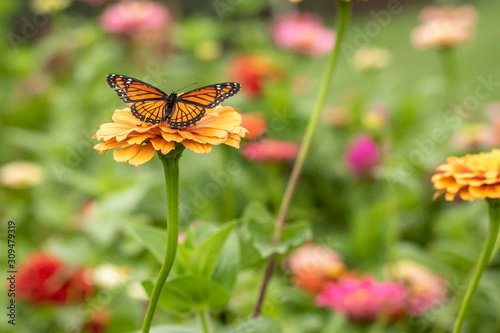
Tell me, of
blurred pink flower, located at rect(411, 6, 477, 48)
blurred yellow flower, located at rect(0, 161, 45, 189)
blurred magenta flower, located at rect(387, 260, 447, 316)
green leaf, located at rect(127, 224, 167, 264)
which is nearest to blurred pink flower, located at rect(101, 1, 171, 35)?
blurred yellow flower, located at rect(0, 161, 45, 189)

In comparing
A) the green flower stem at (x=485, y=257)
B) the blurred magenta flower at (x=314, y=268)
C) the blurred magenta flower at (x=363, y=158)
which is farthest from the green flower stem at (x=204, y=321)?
the blurred magenta flower at (x=363, y=158)

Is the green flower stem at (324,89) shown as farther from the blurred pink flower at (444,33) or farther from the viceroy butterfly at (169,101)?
the blurred pink flower at (444,33)

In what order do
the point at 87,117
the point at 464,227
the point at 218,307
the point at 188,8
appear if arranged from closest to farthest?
the point at 218,307
the point at 464,227
the point at 87,117
the point at 188,8

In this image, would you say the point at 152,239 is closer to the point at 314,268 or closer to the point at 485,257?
the point at 485,257

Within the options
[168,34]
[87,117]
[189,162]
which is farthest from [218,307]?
[168,34]

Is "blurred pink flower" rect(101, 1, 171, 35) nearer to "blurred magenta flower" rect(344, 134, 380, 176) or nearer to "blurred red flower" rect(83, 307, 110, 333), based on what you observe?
"blurred magenta flower" rect(344, 134, 380, 176)

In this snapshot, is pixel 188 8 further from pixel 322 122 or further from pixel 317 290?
pixel 317 290

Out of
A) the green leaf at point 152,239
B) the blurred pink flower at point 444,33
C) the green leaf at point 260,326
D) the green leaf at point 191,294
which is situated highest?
the blurred pink flower at point 444,33

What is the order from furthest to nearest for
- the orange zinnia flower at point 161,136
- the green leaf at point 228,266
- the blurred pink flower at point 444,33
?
the blurred pink flower at point 444,33
the green leaf at point 228,266
the orange zinnia flower at point 161,136
